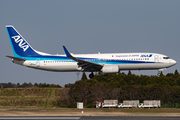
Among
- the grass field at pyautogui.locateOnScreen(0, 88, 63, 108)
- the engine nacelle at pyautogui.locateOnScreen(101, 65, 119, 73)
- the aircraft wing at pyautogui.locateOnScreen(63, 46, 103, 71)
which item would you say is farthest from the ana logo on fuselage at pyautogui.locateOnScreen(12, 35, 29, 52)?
the engine nacelle at pyautogui.locateOnScreen(101, 65, 119, 73)

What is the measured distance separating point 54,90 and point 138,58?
2491 centimetres

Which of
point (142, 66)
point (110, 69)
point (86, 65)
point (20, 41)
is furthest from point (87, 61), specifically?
point (20, 41)

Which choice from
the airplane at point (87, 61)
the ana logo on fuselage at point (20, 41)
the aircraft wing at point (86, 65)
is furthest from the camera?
the ana logo on fuselage at point (20, 41)

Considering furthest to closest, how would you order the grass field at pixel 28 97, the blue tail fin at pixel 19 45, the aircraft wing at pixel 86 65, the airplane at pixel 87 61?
the grass field at pixel 28 97 → the blue tail fin at pixel 19 45 → the airplane at pixel 87 61 → the aircraft wing at pixel 86 65

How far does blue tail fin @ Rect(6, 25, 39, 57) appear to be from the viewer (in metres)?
59.0

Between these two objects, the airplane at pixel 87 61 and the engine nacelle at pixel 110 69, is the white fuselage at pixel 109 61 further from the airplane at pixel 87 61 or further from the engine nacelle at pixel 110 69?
the engine nacelle at pixel 110 69

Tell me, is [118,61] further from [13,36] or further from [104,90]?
[13,36]

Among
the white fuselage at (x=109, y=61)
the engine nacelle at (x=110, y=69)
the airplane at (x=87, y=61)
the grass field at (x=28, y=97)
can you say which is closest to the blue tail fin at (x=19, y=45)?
the airplane at (x=87, y=61)

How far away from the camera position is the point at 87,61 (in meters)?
53.0

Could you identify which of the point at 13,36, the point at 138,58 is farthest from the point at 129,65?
the point at 13,36

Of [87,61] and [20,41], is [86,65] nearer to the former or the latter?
[87,61]

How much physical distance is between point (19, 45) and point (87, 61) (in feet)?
50.8

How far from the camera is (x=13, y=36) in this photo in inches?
2413

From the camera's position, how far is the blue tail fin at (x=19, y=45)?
2323 inches
